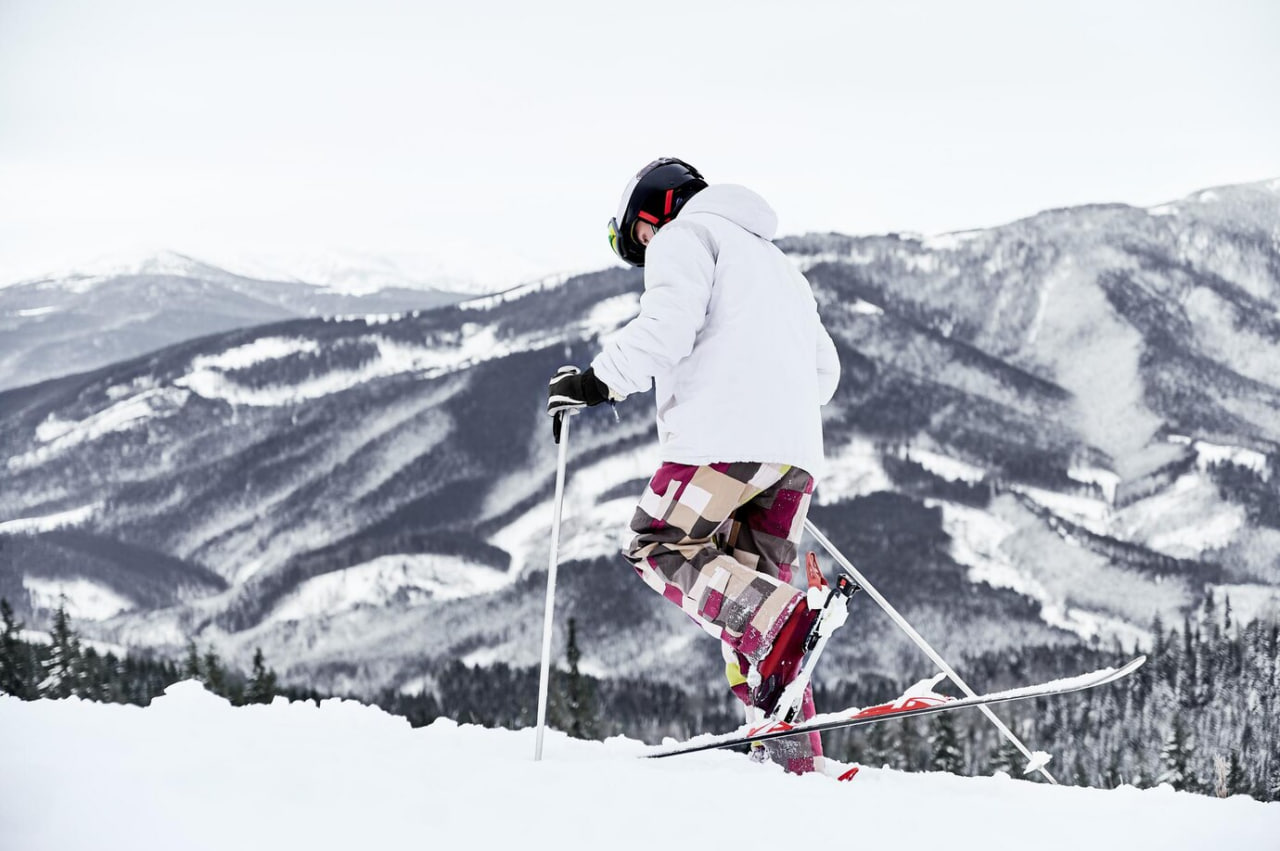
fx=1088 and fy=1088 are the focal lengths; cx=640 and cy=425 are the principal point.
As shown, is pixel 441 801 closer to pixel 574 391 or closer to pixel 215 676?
pixel 574 391

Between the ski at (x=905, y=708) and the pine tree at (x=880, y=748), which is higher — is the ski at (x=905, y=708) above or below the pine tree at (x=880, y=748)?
above

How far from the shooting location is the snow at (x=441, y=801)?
9.66 ft

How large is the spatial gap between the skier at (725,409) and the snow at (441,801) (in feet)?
1.96

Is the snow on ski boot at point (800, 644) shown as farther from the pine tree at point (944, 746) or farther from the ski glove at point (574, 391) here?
the pine tree at point (944, 746)

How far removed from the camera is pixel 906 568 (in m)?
172

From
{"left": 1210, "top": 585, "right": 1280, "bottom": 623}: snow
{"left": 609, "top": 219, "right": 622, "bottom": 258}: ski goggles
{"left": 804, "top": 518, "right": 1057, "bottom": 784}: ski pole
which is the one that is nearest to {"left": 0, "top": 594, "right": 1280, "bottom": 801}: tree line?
{"left": 804, "top": 518, "right": 1057, "bottom": 784}: ski pole

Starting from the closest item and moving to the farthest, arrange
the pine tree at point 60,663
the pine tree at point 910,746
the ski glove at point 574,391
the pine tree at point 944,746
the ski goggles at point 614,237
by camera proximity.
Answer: the ski glove at point 574,391
the ski goggles at point 614,237
the pine tree at point 944,746
the pine tree at point 60,663
the pine tree at point 910,746

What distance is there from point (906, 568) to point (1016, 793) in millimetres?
174494

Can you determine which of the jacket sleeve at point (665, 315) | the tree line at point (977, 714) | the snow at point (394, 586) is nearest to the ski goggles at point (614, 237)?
the jacket sleeve at point (665, 315)

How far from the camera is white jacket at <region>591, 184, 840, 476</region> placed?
423 centimetres

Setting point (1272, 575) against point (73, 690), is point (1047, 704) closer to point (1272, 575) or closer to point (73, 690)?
point (73, 690)

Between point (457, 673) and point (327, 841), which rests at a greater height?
point (327, 841)

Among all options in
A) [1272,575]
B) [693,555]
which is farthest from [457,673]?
[1272,575]

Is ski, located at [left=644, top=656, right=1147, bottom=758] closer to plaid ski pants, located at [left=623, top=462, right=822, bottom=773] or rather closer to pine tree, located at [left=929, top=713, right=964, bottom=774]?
plaid ski pants, located at [left=623, top=462, right=822, bottom=773]
